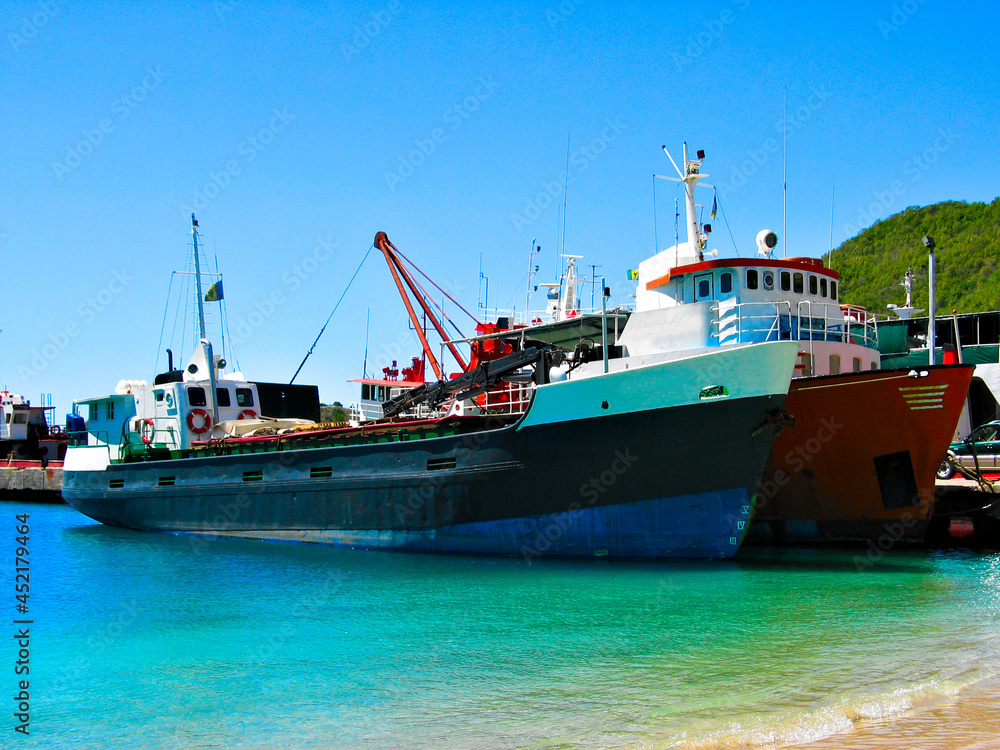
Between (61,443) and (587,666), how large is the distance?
139ft

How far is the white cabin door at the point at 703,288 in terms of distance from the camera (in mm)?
16297

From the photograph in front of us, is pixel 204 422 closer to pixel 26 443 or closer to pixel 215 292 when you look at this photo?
pixel 215 292

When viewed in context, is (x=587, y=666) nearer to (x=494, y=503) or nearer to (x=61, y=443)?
(x=494, y=503)

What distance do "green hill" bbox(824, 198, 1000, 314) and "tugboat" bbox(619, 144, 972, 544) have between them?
1505 inches

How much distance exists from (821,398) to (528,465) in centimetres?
561

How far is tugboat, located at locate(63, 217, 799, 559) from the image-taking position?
13953mm

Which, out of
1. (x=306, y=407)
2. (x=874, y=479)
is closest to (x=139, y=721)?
(x=874, y=479)

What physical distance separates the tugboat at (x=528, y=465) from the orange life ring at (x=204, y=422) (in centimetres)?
130

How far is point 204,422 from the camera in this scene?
2323 centimetres

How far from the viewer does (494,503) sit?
51.0ft
